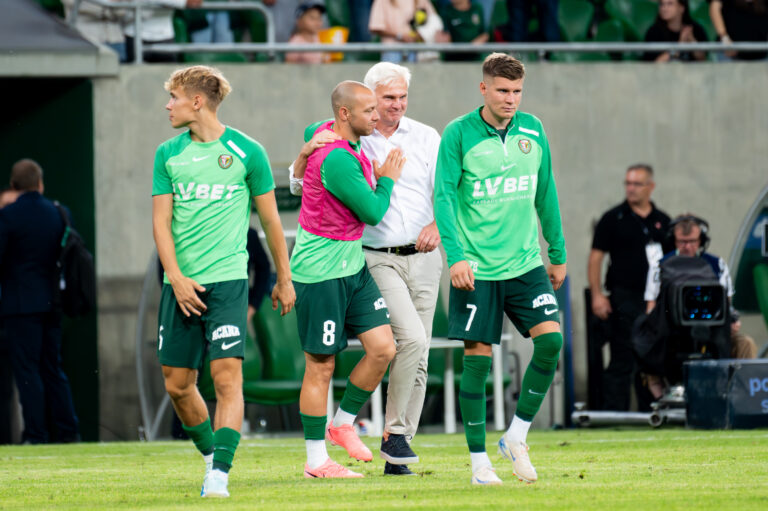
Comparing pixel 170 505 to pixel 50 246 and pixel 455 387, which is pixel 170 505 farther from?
pixel 455 387

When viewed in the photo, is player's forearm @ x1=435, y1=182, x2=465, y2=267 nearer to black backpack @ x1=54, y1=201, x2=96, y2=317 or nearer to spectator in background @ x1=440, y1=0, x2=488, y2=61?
black backpack @ x1=54, y1=201, x2=96, y2=317

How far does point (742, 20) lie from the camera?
1548cm

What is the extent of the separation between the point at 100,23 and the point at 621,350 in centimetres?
583

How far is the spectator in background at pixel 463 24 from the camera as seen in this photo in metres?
14.9

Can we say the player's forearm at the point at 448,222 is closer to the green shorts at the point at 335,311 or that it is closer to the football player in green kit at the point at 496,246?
the football player in green kit at the point at 496,246

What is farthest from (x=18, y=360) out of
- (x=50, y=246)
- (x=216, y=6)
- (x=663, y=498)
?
(x=663, y=498)

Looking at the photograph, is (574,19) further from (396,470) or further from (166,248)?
(166,248)

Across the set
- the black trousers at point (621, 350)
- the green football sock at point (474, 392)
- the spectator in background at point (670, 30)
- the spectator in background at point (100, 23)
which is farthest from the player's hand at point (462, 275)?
the spectator in background at point (670, 30)

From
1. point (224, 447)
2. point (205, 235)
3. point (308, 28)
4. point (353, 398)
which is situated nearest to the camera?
point (224, 447)

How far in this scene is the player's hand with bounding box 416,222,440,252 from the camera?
7.54 metres

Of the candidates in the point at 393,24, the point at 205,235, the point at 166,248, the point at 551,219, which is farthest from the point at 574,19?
the point at 166,248

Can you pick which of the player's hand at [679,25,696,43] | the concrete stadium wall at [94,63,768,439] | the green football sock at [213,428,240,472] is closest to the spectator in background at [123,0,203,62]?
the concrete stadium wall at [94,63,768,439]

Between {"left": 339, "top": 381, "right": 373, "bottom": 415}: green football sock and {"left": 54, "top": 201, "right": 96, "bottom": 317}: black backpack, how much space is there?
218 inches

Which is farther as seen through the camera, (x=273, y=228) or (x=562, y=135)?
(x=562, y=135)
